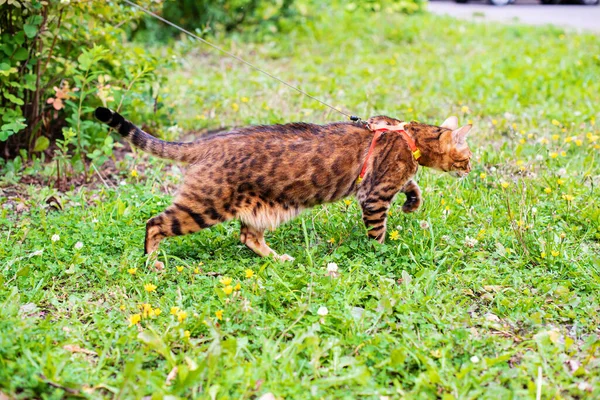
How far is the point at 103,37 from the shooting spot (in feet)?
19.9

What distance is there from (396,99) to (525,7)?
28.5 ft

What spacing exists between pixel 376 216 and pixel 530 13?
10.9 metres

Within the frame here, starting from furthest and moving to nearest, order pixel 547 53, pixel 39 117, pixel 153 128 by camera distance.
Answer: pixel 547 53 < pixel 153 128 < pixel 39 117

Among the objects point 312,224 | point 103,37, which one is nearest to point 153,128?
point 103,37

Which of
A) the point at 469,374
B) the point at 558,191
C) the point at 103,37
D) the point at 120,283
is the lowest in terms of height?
the point at 120,283

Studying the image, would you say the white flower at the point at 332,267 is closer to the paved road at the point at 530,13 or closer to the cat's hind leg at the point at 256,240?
the cat's hind leg at the point at 256,240

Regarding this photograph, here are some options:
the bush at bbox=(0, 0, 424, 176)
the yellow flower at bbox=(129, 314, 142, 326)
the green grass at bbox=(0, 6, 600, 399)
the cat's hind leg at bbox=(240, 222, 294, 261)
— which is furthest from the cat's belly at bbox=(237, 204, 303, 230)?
the bush at bbox=(0, 0, 424, 176)

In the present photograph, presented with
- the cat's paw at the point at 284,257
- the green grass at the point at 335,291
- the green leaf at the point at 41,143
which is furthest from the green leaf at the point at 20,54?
the cat's paw at the point at 284,257

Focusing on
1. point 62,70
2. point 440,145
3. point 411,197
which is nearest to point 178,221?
point 411,197

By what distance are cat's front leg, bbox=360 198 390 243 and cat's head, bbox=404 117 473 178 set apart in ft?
1.68

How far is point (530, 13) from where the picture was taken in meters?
13.8

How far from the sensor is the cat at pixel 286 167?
432 centimetres

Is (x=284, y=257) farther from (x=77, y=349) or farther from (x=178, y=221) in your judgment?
(x=77, y=349)

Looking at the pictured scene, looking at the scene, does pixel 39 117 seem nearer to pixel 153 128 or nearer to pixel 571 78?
pixel 153 128
